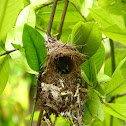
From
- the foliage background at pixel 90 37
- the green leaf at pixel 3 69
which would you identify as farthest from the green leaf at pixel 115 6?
the green leaf at pixel 3 69

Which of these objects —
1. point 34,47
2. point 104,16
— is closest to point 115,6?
point 104,16

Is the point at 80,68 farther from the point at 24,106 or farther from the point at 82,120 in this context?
the point at 24,106

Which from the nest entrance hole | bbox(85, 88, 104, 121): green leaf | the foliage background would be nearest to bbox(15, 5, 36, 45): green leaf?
the foliage background

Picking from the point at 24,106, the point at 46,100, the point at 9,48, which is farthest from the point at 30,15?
the point at 24,106

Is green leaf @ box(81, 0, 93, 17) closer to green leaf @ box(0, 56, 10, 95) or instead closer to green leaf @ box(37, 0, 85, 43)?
green leaf @ box(37, 0, 85, 43)

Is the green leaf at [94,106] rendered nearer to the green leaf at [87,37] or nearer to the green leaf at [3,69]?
the green leaf at [87,37]

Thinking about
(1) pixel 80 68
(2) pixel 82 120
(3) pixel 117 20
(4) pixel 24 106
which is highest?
(3) pixel 117 20

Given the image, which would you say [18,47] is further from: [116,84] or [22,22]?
[116,84]
